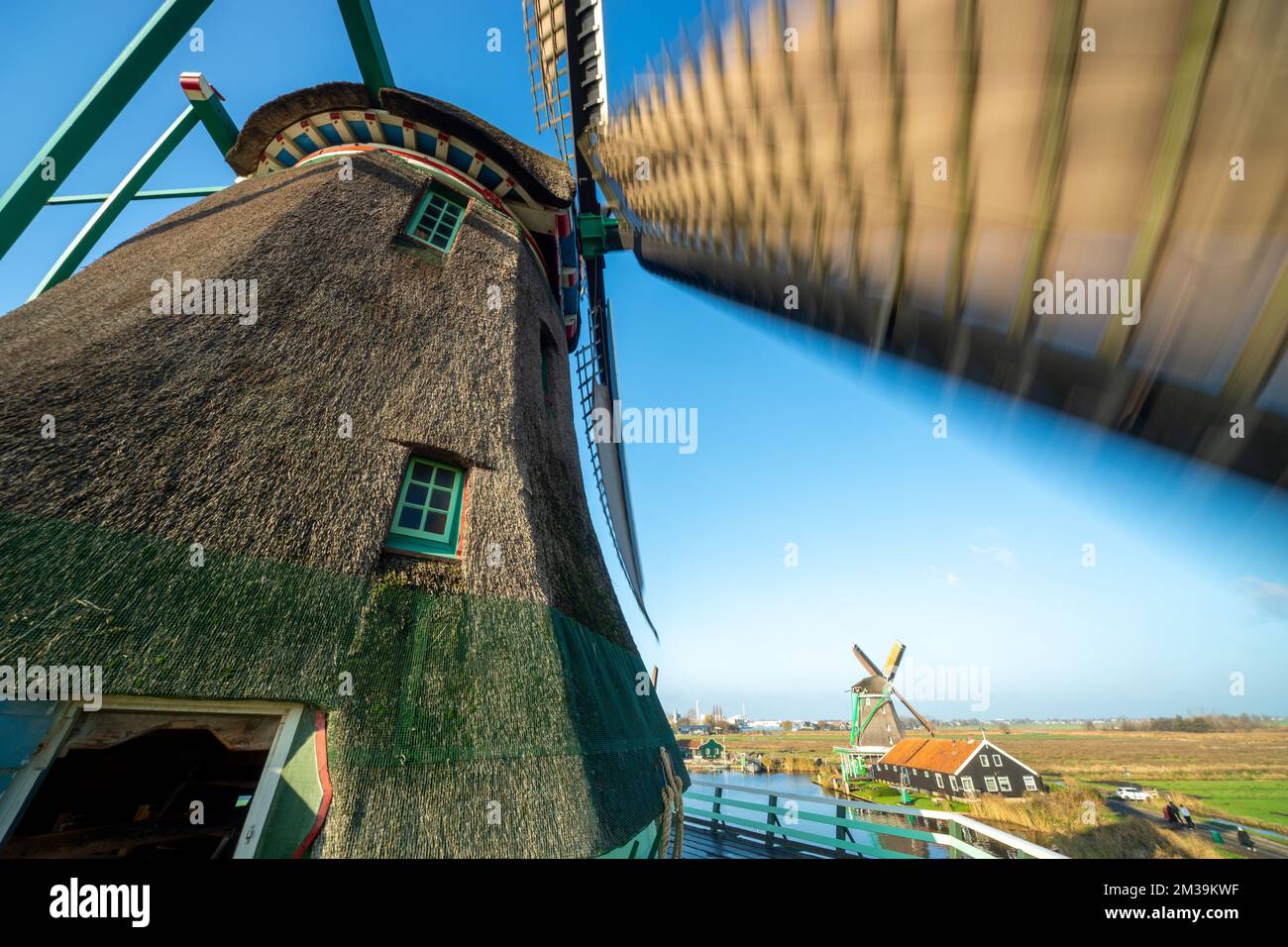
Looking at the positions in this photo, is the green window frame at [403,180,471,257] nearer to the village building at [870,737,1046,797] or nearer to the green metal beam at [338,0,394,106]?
the green metal beam at [338,0,394,106]

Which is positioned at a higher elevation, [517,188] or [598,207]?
[598,207]

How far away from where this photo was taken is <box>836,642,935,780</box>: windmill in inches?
1212

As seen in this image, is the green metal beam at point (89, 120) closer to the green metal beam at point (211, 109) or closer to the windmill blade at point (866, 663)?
the green metal beam at point (211, 109)

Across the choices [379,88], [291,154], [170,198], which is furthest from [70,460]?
[170,198]

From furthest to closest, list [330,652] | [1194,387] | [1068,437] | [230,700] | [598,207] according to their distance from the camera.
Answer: [598,207] → [330,652] → [230,700] → [1068,437] → [1194,387]

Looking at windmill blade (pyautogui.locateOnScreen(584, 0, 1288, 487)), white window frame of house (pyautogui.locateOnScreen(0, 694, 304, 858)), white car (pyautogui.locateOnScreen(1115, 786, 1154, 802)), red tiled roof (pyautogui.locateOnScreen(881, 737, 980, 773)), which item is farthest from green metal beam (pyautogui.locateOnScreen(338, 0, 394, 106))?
white car (pyautogui.locateOnScreen(1115, 786, 1154, 802))

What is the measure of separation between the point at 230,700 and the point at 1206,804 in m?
41.1

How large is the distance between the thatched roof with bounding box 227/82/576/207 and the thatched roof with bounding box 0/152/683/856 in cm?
215

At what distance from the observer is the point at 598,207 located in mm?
10336

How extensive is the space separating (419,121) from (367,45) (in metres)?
0.91

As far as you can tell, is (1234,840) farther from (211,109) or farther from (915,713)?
(211,109)

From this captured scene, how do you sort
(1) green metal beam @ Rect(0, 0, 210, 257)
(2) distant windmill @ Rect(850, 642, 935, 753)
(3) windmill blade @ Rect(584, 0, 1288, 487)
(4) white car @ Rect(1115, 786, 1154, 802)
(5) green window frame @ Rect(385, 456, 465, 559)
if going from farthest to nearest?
Result: (2) distant windmill @ Rect(850, 642, 935, 753) < (4) white car @ Rect(1115, 786, 1154, 802) < (1) green metal beam @ Rect(0, 0, 210, 257) < (5) green window frame @ Rect(385, 456, 465, 559) < (3) windmill blade @ Rect(584, 0, 1288, 487)

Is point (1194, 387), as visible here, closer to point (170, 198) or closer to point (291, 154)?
point (291, 154)

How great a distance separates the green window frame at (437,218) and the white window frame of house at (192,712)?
5.33 metres
